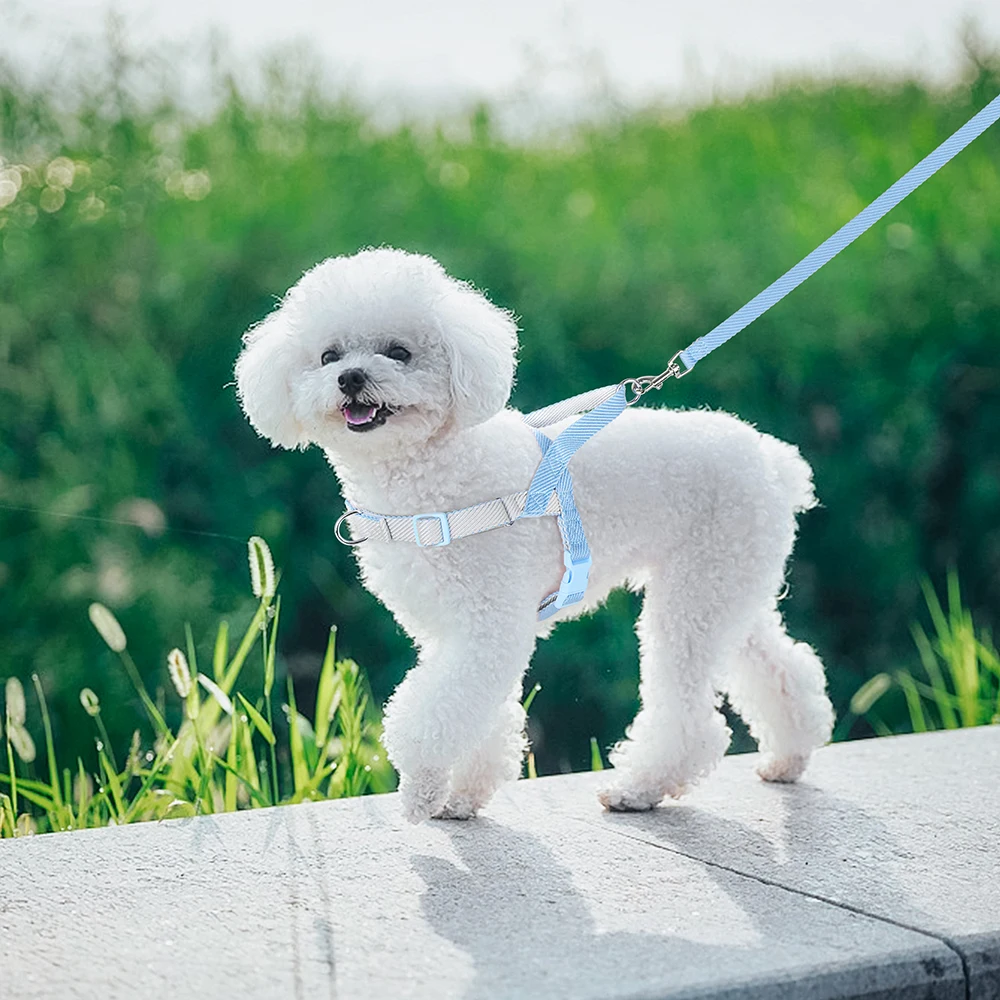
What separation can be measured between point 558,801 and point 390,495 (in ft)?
2.77

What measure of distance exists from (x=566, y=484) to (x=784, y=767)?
957mm

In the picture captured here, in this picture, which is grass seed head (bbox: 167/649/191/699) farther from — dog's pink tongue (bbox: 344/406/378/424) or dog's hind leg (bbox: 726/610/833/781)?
dog's hind leg (bbox: 726/610/833/781)

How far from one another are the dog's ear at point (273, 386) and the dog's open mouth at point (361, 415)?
22 centimetres

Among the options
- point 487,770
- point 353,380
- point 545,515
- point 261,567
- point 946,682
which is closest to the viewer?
point 353,380

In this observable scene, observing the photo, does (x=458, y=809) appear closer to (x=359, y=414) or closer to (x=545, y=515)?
(x=545, y=515)

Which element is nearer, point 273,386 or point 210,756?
point 273,386

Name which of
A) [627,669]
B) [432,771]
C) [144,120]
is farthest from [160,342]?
[432,771]

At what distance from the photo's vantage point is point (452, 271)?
5227 mm

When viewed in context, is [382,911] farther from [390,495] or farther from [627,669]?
[627,669]

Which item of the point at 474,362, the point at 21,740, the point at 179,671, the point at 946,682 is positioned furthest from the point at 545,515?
the point at 946,682

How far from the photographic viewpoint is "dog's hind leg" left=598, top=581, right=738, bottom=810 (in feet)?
9.61

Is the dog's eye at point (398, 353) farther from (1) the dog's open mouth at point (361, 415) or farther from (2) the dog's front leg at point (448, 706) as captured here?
(2) the dog's front leg at point (448, 706)

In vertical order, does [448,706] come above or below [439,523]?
below

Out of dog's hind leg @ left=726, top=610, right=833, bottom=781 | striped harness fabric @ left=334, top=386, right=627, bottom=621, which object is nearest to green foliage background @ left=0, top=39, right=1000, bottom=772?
dog's hind leg @ left=726, top=610, right=833, bottom=781
